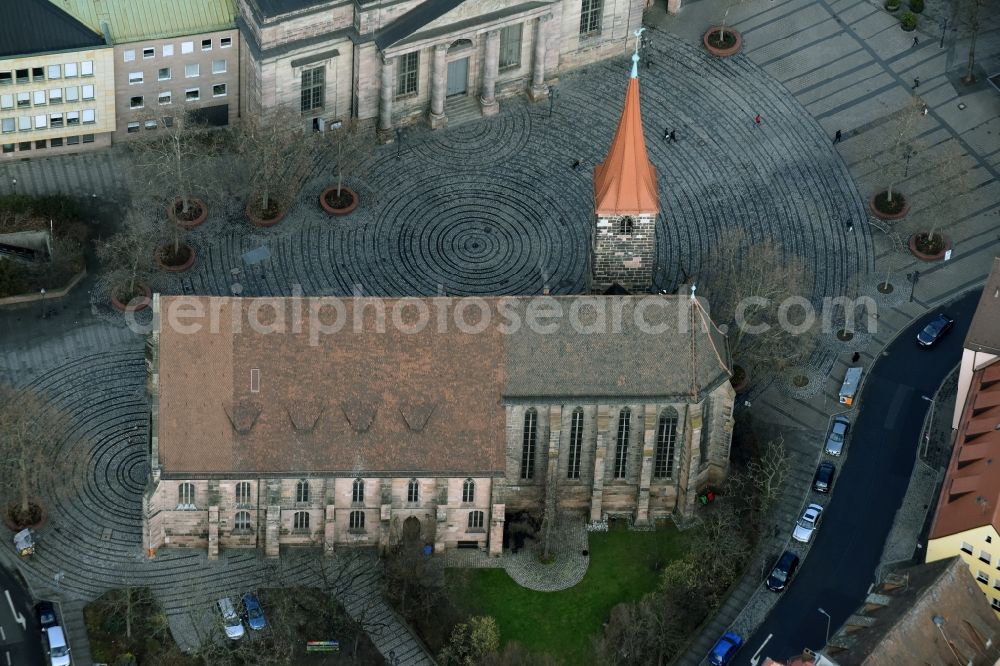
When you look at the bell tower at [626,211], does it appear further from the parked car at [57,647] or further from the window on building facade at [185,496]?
the parked car at [57,647]

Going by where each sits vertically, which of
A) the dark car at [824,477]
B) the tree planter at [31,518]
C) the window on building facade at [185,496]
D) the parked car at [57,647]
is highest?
the dark car at [824,477]

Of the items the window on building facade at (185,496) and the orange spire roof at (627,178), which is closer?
the window on building facade at (185,496)

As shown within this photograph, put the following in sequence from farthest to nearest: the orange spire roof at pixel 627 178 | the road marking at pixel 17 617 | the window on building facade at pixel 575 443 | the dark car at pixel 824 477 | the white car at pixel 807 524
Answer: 1. the dark car at pixel 824 477
2. the white car at pixel 807 524
3. the window on building facade at pixel 575 443
4. the orange spire roof at pixel 627 178
5. the road marking at pixel 17 617

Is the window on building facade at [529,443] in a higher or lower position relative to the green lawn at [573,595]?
higher

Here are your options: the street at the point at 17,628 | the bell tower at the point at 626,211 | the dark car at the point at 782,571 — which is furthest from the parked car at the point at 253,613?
the dark car at the point at 782,571

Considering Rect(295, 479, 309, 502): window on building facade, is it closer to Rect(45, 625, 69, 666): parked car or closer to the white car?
Rect(45, 625, 69, 666): parked car

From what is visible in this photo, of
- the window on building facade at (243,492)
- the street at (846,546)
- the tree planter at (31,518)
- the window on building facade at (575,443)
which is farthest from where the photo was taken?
the tree planter at (31,518)

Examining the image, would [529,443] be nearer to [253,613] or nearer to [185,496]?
[253,613]

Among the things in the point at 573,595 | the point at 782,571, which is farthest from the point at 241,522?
the point at 782,571
